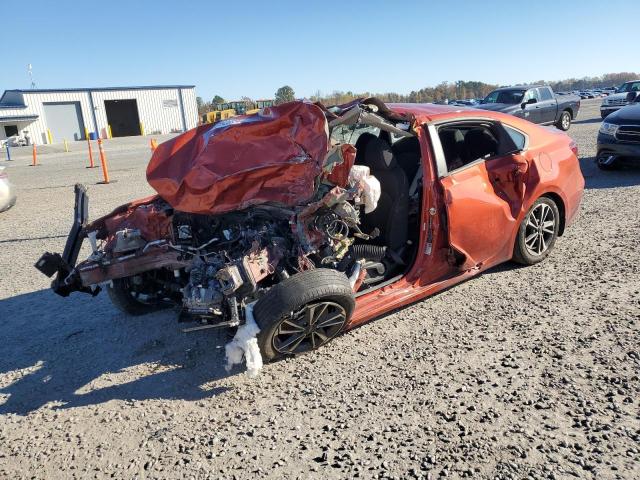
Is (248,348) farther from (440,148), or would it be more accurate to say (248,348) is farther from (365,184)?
(440,148)

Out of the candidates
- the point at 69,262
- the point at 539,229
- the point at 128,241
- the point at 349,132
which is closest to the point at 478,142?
the point at 539,229

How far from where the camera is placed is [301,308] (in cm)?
333

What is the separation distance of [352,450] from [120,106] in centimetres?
5178

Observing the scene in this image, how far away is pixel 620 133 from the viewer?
8703mm

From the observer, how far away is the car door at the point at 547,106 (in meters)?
16.8

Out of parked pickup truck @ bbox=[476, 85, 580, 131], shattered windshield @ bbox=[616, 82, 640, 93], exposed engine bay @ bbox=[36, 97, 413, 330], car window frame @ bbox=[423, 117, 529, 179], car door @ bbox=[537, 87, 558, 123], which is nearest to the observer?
exposed engine bay @ bbox=[36, 97, 413, 330]

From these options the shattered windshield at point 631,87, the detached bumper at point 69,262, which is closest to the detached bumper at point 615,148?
the detached bumper at point 69,262

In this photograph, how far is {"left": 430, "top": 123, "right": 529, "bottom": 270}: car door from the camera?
400 centimetres

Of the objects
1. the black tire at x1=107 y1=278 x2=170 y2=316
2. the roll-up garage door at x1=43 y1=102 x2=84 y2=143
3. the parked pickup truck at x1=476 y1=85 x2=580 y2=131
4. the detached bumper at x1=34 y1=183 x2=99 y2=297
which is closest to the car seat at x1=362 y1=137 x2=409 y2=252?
the black tire at x1=107 y1=278 x2=170 y2=316

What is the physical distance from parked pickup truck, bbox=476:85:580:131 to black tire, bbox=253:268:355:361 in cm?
1396

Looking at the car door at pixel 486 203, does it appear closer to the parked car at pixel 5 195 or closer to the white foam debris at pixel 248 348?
the white foam debris at pixel 248 348

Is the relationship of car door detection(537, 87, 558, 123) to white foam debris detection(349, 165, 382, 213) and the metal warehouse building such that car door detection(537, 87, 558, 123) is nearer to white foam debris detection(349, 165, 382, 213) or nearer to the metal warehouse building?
white foam debris detection(349, 165, 382, 213)

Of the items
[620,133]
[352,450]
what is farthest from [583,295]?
[620,133]

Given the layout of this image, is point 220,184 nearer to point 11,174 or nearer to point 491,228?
point 491,228
